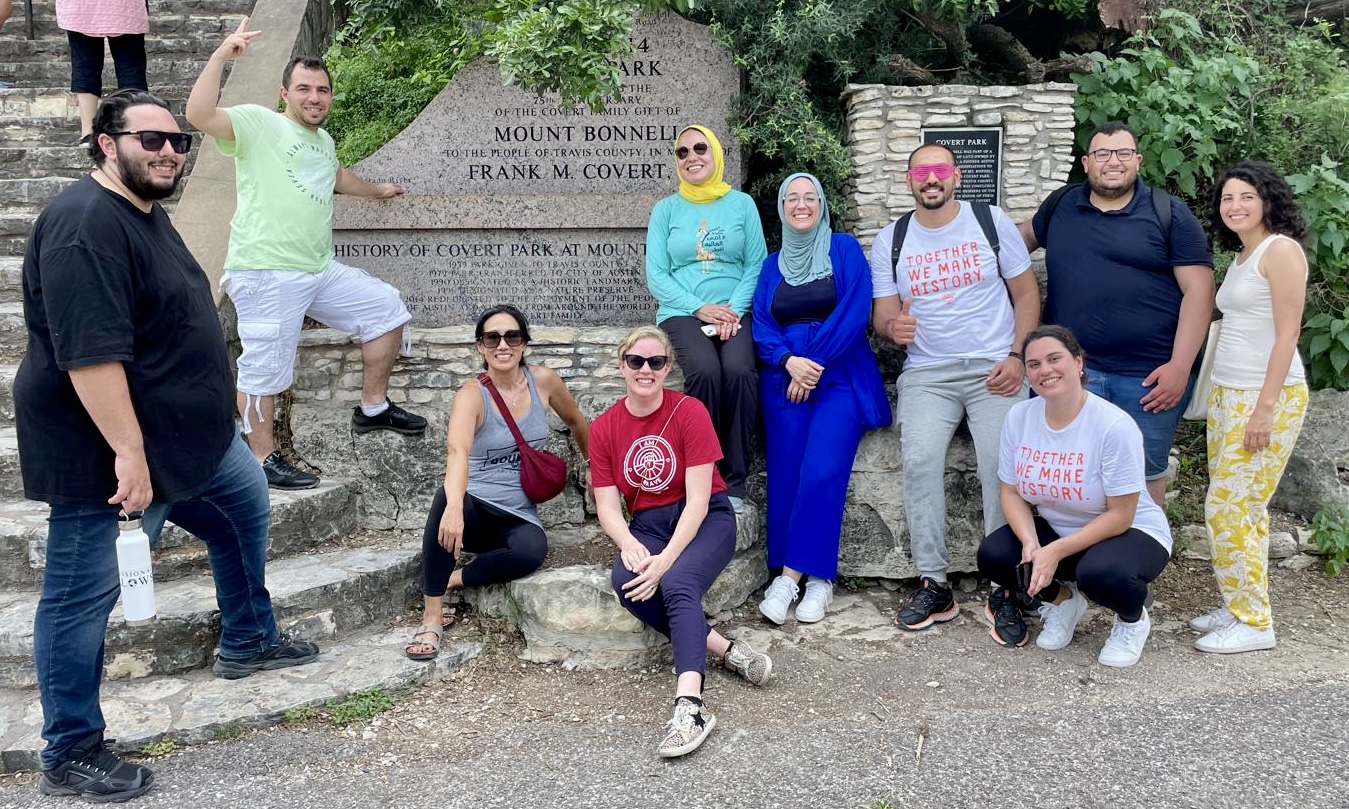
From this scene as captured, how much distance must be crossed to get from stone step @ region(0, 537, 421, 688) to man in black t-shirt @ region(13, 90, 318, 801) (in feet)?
2.12

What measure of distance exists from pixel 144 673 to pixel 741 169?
3.80 metres

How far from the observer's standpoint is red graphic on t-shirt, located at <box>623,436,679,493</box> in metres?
4.14

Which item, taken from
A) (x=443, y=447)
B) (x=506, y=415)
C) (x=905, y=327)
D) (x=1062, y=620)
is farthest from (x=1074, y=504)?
(x=443, y=447)

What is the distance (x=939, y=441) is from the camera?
15.5 ft

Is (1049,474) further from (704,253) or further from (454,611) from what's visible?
(454,611)

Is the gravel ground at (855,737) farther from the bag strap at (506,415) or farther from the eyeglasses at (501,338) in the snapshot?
the eyeglasses at (501,338)

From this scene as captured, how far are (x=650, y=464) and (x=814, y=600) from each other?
3.46 ft

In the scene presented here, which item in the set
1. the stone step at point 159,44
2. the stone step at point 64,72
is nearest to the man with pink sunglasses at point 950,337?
the stone step at point 64,72

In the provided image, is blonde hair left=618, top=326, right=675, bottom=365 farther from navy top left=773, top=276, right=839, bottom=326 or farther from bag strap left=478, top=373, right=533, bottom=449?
navy top left=773, top=276, right=839, bottom=326

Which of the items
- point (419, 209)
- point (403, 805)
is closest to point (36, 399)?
point (403, 805)

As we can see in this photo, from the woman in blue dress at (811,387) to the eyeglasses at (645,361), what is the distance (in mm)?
835

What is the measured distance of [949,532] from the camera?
510 cm

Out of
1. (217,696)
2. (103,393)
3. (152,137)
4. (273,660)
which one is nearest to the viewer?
(103,393)

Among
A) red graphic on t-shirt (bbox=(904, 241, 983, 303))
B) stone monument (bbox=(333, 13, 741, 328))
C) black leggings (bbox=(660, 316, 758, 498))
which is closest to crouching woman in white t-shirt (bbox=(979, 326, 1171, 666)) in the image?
red graphic on t-shirt (bbox=(904, 241, 983, 303))
